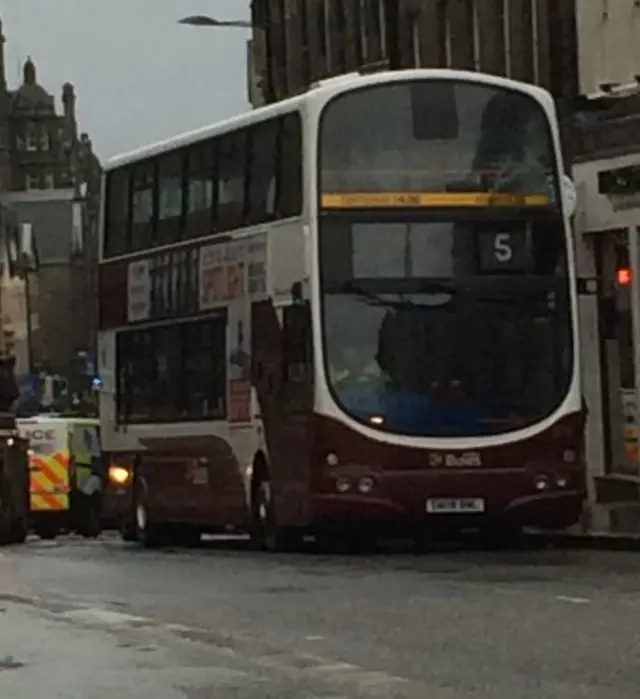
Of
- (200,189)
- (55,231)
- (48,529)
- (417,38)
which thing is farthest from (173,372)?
(55,231)

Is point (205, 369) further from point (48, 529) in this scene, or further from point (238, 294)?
point (48, 529)

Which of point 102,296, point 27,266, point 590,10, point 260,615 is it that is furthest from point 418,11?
point 27,266

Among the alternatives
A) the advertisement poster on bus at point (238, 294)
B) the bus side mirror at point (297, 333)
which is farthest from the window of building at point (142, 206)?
the bus side mirror at point (297, 333)

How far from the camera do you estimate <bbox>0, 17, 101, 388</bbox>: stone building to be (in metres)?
150

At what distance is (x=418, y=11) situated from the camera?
1845 inches

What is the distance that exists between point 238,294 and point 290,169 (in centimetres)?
210

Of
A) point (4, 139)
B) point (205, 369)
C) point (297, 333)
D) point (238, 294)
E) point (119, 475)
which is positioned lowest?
point (119, 475)

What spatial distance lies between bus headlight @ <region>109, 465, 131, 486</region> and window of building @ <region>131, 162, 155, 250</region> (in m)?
3.24

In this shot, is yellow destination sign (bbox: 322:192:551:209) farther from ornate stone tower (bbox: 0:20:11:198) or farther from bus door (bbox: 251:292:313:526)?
ornate stone tower (bbox: 0:20:11:198)

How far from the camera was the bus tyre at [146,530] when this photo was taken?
33.8 metres

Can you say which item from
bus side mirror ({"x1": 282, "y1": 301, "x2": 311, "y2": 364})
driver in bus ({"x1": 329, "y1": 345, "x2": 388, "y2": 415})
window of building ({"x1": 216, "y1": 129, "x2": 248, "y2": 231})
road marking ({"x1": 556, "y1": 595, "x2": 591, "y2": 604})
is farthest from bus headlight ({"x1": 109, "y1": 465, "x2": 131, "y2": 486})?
road marking ({"x1": 556, "y1": 595, "x2": 591, "y2": 604})

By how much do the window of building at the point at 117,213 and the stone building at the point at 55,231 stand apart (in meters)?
102

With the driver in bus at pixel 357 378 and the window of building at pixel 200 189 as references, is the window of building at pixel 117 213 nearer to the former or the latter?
the window of building at pixel 200 189

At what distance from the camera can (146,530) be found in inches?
1344
